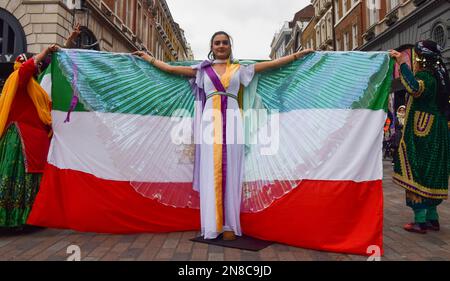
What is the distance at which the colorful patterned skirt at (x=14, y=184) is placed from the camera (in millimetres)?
3482

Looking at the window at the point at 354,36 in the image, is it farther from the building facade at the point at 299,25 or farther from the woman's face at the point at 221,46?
the woman's face at the point at 221,46

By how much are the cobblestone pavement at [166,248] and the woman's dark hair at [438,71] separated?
55.0 inches

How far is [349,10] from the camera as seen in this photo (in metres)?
24.6

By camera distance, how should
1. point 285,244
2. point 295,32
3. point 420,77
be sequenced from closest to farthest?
point 285,244, point 420,77, point 295,32

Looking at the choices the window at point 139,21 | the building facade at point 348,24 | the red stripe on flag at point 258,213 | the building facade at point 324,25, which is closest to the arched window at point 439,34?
the building facade at point 348,24

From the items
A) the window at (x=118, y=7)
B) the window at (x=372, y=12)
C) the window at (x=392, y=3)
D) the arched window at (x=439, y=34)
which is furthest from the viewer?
the window at (x=118, y=7)

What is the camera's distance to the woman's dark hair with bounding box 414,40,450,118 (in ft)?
12.0

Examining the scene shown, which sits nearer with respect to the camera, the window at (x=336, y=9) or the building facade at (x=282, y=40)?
the window at (x=336, y=9)

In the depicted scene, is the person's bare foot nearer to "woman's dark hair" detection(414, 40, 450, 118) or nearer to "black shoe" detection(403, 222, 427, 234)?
"black shoe" detection(403, 222, 427, 234)

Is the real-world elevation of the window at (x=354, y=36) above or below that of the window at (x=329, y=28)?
below
